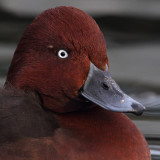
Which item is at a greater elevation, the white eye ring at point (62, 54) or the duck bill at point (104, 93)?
the white eye ring at point (62, 54)

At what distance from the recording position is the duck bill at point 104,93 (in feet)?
13.2

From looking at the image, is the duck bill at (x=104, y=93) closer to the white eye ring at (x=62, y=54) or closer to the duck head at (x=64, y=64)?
the duck head at (x=64, y=64)

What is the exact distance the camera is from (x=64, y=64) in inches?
161

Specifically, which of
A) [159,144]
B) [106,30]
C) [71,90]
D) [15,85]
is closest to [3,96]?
[15,85]

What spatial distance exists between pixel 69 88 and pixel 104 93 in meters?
0.19

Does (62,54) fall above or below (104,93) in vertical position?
above

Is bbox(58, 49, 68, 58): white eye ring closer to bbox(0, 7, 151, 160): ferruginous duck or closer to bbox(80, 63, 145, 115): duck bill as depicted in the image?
bbox(0, 7, 151, 160): ferruginous duck

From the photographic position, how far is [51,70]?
4086 millimetres

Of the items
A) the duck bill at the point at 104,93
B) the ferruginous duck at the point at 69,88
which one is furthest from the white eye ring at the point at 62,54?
the duck bill at the point at 104,93

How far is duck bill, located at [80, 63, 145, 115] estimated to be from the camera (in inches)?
158

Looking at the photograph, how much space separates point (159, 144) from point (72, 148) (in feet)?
3.86

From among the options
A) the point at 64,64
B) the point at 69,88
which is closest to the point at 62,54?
the point at 64,64

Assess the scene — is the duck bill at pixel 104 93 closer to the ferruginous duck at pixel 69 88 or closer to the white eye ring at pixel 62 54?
the ferruginous duck at pixel 69 88

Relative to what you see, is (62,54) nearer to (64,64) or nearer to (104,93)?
(64,64)
